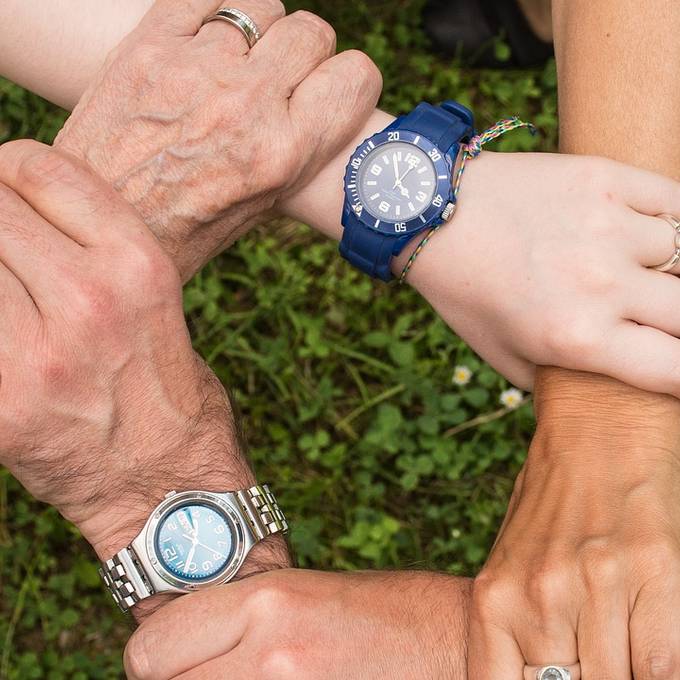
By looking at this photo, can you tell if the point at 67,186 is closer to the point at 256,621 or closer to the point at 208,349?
the point at 256,621

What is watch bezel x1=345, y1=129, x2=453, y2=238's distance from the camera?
208cm

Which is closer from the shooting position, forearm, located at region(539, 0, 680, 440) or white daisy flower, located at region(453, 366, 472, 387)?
forearm, located at region(539, 0, 680, 440)

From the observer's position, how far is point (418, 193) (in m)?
2.08

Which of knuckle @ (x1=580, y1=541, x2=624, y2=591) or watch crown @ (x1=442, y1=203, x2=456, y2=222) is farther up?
watch crown @ (x1=442, y1=203, x2=456, y2=222)

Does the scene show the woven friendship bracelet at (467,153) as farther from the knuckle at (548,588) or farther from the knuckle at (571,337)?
the knuckle at (548,588)

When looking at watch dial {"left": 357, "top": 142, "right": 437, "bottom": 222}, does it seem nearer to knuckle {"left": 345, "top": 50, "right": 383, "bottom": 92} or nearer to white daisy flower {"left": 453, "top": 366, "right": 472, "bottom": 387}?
knuckle {"left": 345, "top": 50, "right": 383, "bottom": 92}

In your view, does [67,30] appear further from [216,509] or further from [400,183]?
[216,509]

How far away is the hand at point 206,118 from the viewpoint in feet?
6.73

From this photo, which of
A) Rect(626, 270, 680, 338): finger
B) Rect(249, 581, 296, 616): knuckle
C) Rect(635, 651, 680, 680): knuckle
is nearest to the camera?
Rect(635, 651, 680, 680): knuckle

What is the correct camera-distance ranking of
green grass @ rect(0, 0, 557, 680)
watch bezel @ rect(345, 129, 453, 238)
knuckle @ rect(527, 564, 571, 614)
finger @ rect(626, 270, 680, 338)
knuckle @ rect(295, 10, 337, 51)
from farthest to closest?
1. green grass @ rect(0, 0, 557, 680)
2. knuckle @ rect(295, 10, 337, 51)
3. watch bezel @ rect(345, 129, 453, 238)
4. finger @ rect(626, 270, 680, 338)
5. knuckle @ rect(527, 564, 571, 614)

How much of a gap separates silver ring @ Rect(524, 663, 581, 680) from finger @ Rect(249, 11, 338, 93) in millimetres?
1401

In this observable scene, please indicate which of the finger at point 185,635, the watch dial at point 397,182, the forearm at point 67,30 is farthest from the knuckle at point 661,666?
the forearm at point 67,30

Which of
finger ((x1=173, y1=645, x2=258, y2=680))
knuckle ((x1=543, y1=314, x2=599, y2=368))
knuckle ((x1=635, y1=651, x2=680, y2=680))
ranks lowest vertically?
finger ((x1=173, y1=645, x2=258, y2=680))

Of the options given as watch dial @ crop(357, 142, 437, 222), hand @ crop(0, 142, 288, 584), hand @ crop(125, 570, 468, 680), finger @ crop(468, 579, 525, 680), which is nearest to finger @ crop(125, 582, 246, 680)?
hand @ crop(125, 570, 468, 680)
